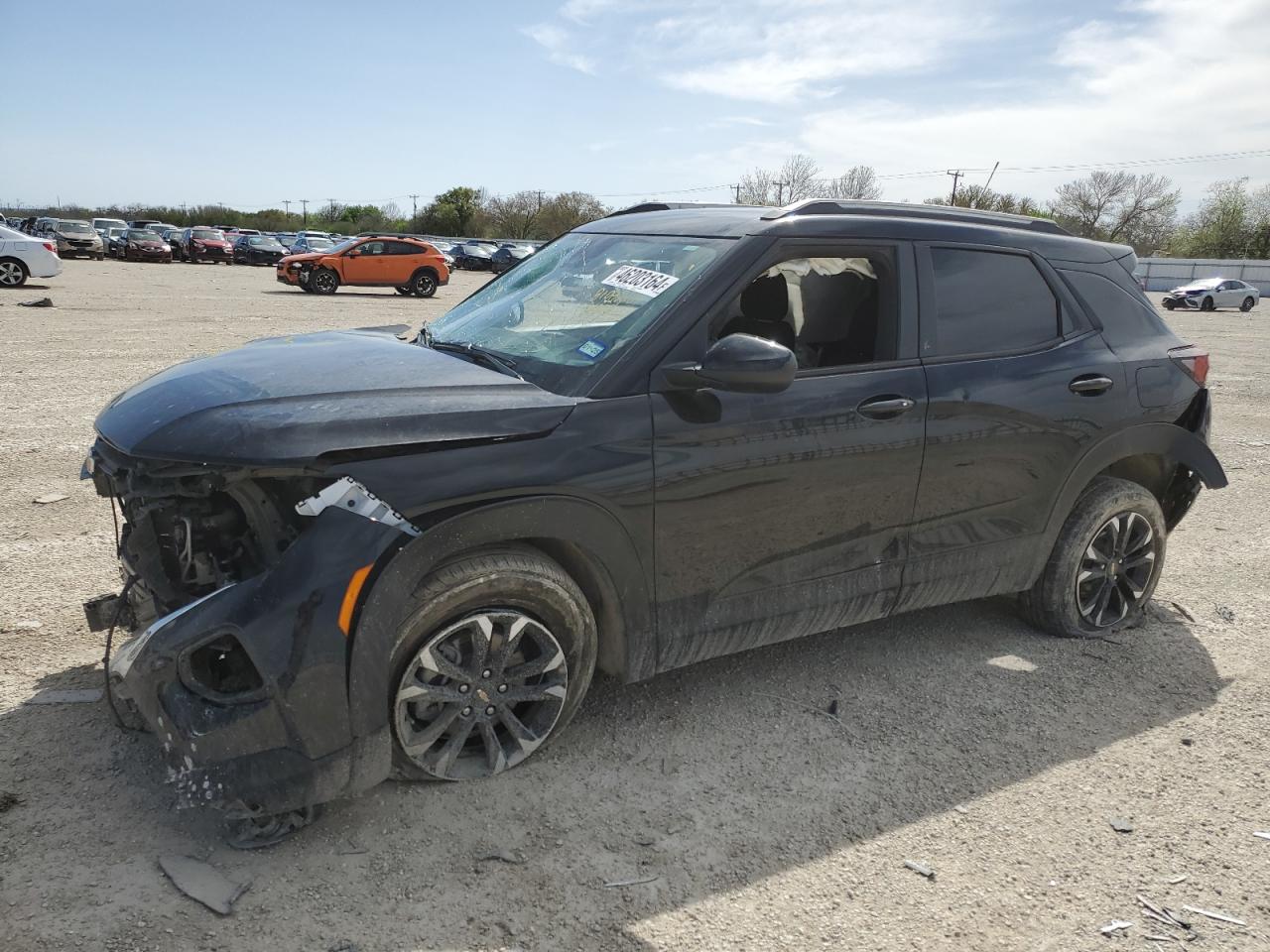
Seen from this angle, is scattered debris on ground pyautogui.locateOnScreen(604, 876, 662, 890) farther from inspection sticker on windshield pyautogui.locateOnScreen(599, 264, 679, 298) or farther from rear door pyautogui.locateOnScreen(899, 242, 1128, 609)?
inspection sticker on windshield pyautogui.locateOnScreen(599, 264, 679, 298)

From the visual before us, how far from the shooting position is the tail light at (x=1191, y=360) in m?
4.33

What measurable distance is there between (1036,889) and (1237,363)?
17.3 meters

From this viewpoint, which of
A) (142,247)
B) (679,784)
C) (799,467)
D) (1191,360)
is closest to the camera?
(679,784)

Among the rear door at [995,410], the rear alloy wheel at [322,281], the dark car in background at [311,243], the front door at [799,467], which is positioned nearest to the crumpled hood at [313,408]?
the front door at [799,467]

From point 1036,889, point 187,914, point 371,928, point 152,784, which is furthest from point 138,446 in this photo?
point 1036,889

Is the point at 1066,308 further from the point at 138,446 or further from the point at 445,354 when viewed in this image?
the point at 138,446

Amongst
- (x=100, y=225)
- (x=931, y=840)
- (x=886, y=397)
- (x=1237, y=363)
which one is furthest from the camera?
(x=100, y=225)

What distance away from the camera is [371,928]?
2.41 metres

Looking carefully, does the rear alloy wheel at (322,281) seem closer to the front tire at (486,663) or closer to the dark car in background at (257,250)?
the dark car in background at (257,250)

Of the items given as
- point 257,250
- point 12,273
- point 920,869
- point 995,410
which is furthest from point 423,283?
point 920,869

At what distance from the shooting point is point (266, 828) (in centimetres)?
271

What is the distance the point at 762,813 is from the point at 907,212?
8.12ft

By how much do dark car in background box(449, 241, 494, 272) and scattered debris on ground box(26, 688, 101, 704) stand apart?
4534 cm

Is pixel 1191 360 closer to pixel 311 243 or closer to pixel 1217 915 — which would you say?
pixel 1217 915
